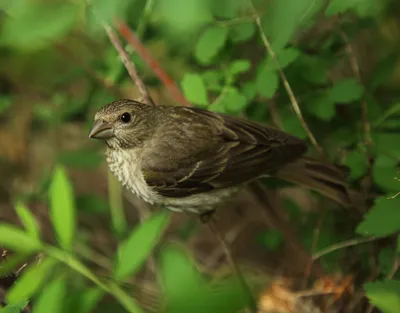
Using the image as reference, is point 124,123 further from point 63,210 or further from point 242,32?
point 63,210

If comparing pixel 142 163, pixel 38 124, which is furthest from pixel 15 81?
pixel 142 163

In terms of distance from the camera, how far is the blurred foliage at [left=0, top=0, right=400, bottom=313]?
110cm

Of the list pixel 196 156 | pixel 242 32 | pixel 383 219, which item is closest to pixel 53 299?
pixel 383 219

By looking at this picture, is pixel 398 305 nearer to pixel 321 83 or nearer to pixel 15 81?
pixel 321 83

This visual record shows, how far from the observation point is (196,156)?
8.96 ft

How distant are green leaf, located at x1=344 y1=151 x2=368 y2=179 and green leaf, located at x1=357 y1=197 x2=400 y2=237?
479 mm

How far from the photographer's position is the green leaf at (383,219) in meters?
2.03

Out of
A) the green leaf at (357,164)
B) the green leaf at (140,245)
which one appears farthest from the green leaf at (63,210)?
the green leaf at (357,164)

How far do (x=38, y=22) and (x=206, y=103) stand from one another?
1.44 meters

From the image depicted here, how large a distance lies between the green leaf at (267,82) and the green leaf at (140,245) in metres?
1.14

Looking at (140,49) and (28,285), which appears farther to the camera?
(140,49)

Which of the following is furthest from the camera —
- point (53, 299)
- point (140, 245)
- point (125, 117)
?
point (125, 117)

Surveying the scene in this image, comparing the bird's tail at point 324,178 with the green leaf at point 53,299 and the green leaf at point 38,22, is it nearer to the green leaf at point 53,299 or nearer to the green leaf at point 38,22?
the green leaf at point 53,299

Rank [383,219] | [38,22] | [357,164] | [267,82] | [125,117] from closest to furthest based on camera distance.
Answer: [38,22], [383,219], [267,82], [357,164], [125,117]
